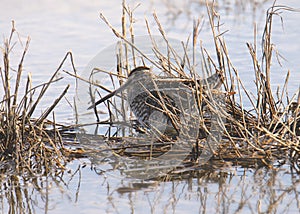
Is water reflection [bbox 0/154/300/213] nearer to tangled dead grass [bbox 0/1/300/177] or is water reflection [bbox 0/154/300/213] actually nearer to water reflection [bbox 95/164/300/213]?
water reflection [bbox 95/164/300/213]

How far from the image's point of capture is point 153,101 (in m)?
6.24

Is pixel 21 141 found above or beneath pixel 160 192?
above

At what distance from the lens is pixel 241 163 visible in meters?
5.52

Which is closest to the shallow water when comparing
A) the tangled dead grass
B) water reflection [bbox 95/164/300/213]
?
water reflection [bbox 95/164/300/213]

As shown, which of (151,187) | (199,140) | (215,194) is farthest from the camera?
(199,140)

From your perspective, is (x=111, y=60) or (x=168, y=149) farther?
(x=111, y=60)

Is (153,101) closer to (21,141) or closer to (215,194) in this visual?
(21,141)

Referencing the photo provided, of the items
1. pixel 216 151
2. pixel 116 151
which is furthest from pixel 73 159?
pixel 216 151

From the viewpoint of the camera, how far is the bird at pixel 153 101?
19.2 feet

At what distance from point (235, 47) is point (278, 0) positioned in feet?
7.47

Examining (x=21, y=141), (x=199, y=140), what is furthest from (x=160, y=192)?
(x=21, y=141)

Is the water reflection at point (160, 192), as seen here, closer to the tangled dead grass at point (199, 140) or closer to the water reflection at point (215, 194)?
the water reflection at point (215, 194)

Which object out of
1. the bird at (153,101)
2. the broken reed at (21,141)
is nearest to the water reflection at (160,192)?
the broken reed at (21,141)

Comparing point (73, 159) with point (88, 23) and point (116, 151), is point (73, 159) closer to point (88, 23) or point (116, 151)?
point (116, 151)
